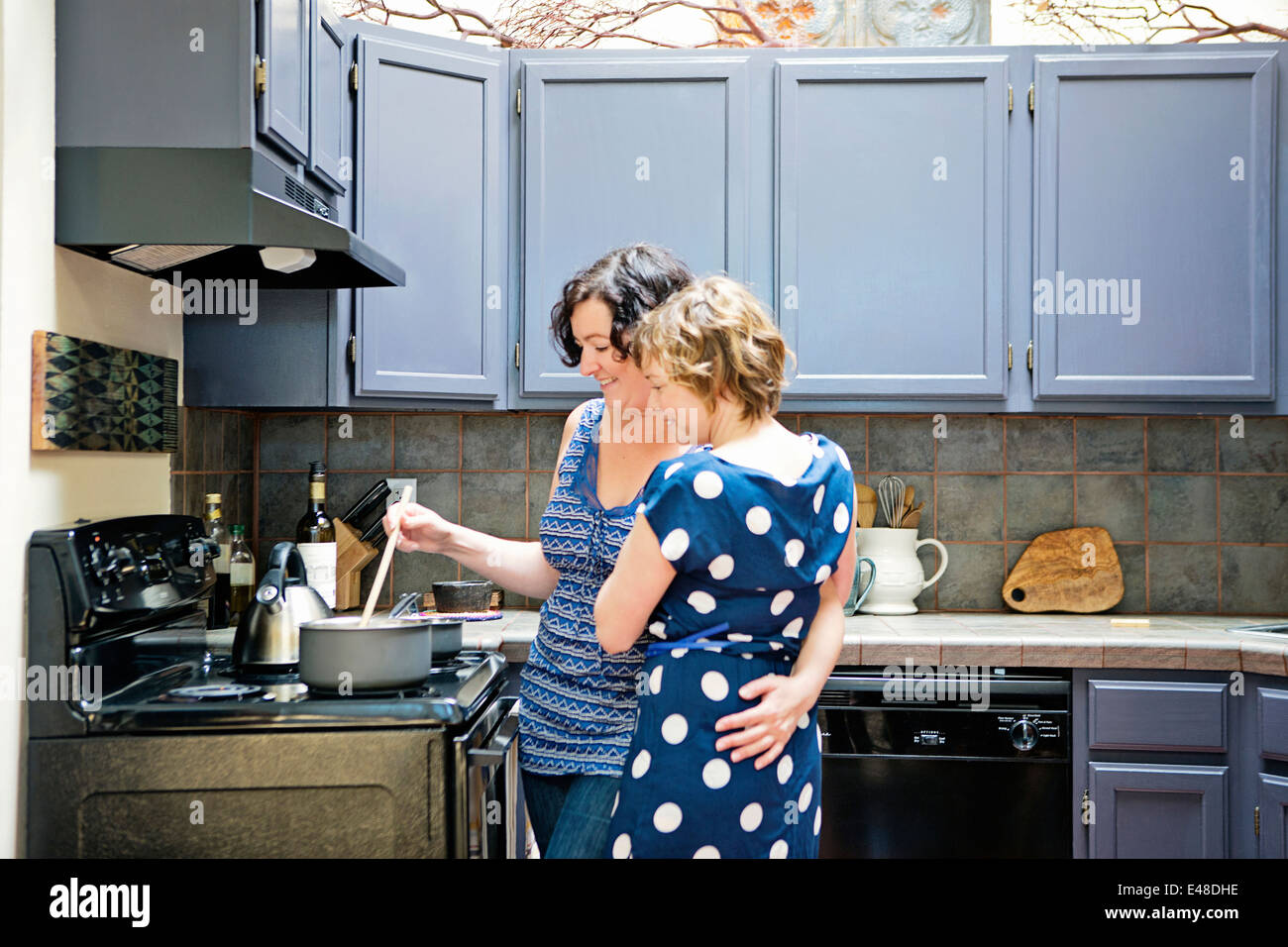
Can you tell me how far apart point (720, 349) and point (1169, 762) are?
1.58 metres

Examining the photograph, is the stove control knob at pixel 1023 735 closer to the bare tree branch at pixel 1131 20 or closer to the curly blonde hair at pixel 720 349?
the curly blonde hair at pixel 720 349

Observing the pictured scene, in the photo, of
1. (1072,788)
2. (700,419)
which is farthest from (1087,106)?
(700,419)

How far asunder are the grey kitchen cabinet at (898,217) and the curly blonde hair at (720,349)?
1204 millimetres

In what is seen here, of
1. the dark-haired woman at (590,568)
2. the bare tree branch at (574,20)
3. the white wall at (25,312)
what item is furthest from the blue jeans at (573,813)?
the bare tree branch at (574,20)

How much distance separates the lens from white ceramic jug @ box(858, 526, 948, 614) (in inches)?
101

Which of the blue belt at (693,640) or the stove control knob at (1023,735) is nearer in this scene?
the blue belt at (693,640)

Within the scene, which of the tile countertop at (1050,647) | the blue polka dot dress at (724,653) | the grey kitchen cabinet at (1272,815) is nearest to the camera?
the blue polka dot dress at (724,653)

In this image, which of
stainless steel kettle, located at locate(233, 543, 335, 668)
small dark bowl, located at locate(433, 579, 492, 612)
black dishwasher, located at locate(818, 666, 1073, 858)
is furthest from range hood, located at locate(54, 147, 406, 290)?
black dishwasher, located at locate(818, 666, 1073, 858)

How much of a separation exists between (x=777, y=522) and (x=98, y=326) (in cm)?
125

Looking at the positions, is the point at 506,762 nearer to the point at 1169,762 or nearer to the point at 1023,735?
the point at 1023,735

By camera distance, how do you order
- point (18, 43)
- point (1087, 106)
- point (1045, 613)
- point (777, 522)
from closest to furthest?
point (777, 522)
point (18, 43)
point (1087, 106)
point (1045, 613)

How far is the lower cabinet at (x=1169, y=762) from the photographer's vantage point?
2088mm

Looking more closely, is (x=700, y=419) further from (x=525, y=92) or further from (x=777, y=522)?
(x=525, y=92)

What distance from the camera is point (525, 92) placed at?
8.00 ft
